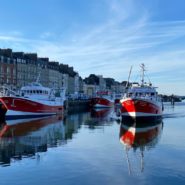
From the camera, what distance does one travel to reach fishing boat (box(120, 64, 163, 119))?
4403 cm

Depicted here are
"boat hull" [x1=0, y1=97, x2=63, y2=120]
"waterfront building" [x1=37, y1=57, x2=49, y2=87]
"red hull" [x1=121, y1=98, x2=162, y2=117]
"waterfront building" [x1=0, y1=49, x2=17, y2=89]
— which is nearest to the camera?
"red hull" [x1=121, y1=98, x2=162, y2=117]

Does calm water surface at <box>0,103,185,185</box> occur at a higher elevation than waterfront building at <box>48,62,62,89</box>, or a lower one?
lower

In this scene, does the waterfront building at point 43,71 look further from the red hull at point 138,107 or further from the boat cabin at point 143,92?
the red hull at point 138,107

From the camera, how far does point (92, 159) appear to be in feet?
71.3

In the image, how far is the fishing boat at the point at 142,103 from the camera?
144 feet

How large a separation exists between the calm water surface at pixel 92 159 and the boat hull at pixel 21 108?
55.9 ft

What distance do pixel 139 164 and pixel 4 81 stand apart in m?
83.2

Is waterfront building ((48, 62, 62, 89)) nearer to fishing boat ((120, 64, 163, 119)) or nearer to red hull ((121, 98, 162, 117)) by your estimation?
fishing boat ((120, 64, 163, 119))

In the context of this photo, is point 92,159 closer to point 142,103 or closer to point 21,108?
point 142,103

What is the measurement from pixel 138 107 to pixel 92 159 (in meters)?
22.9

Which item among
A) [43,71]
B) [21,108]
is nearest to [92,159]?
[21,108]

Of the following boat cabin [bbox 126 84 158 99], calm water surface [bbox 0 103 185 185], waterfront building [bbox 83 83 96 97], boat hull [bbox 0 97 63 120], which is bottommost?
calm water surface [bbox 0 103 185 185]

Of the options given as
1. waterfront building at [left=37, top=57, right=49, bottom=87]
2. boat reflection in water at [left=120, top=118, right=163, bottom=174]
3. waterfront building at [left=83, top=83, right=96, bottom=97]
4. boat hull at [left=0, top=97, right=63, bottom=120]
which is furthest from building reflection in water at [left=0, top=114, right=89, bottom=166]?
waterfront building at [left=83, top=83, right=96, bottom=97]

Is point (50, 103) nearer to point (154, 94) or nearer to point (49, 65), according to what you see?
point (154, 94)
